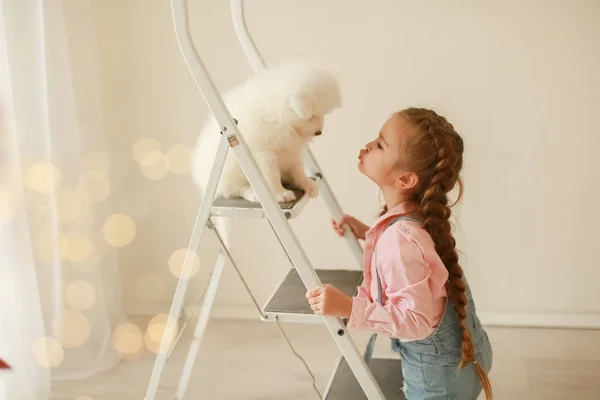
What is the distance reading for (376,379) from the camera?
1.29 m

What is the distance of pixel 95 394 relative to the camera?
1745 millimetres

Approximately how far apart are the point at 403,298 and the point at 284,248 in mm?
224

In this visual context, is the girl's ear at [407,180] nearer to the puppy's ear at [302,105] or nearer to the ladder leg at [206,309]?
the puppy's ear at [302,105]

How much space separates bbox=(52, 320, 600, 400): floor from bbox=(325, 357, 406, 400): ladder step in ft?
1.42

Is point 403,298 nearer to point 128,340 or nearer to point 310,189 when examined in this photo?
point 310,189

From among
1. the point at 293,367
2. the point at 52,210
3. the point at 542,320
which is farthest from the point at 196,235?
the point at 542,320

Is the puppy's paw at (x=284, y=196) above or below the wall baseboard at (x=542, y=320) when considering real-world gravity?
above

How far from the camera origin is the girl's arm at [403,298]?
3.39ft

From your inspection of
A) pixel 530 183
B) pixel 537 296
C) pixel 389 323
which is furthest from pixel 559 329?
pixel 389 323

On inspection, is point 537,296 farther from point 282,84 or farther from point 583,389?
point 282,84

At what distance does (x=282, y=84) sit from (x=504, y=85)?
0.97 m

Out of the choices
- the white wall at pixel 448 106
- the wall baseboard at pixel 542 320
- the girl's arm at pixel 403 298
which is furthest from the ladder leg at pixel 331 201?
the wall baseboard at pixel 542 320

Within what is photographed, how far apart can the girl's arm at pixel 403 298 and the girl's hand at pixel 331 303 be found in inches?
0.5

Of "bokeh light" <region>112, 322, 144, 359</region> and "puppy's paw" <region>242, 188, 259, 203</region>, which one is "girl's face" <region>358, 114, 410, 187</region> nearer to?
"puppy's paw" <region>242, 188, 259, 203</region>
